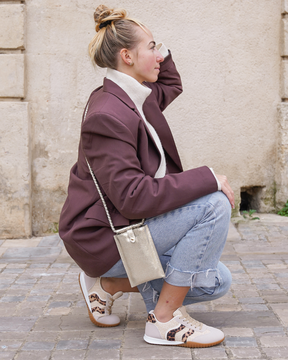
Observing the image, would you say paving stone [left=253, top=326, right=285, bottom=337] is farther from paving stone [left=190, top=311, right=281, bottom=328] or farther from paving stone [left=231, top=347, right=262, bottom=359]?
paving stone [left=231, top=347, right=262, bottom=359]

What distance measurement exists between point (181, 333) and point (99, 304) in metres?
0.49

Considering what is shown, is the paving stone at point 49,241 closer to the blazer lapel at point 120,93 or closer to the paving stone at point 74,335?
the paving stone at point 74,335

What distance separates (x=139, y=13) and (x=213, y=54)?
0.82 metres

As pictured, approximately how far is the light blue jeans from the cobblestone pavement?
1.14 ft

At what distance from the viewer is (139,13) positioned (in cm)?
467

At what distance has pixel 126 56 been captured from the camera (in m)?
2.35

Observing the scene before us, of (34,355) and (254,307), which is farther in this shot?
(254,307)

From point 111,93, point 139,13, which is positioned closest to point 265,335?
point 111,93

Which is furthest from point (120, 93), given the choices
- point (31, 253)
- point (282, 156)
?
point (282, 156)

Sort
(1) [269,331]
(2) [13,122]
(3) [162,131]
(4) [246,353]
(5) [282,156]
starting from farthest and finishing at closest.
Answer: (5) [282,156], (2) [13,122], (3) [162,131], (1) [269,331], (4) [246,353]

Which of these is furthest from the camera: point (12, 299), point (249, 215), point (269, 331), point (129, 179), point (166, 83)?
point (249, 215)

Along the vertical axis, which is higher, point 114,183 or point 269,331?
point 114,183

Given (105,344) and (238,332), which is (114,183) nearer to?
(105,344)

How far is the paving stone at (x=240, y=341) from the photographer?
2.27 m
